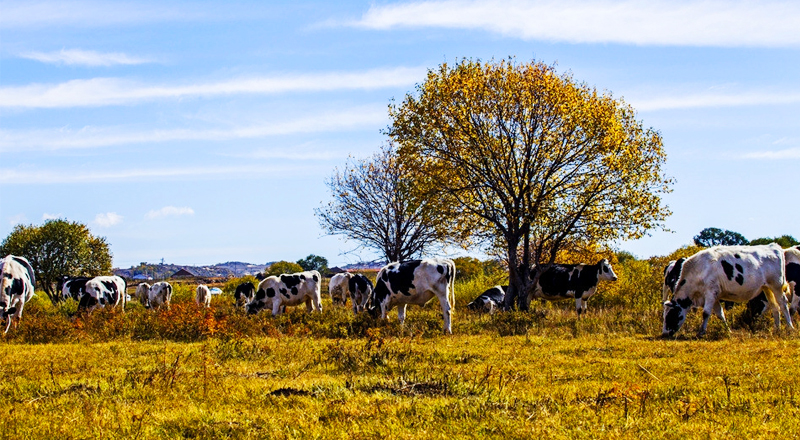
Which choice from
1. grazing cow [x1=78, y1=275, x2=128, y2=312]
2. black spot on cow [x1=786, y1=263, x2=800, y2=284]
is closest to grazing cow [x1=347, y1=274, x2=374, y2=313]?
grazing cow [x1=78, y1=275, x2=128, y2=312]

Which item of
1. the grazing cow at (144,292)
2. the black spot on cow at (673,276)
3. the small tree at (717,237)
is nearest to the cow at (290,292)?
the black spot on cow at (673,276)

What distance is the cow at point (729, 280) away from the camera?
63.5 ft

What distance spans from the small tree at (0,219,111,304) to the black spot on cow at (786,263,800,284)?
54.7 m

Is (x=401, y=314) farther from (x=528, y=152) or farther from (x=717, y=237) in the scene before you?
(x=717, y=237)

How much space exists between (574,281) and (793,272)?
32.4ft

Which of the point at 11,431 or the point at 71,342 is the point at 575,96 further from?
the point at 11,431

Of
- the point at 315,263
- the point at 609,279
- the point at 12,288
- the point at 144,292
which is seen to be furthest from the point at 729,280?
the point at 315,263

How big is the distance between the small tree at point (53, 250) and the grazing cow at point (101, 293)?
3348cm

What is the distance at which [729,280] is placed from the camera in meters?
19.4

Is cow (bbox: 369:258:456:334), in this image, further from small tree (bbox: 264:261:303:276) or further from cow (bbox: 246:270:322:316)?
small tree (bbox: 264:261:303:276)

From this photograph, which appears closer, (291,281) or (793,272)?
(793,272)

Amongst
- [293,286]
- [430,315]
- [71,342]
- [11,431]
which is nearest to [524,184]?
[430,315]

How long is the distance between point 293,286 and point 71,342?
12.4 meters

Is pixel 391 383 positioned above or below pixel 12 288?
below
